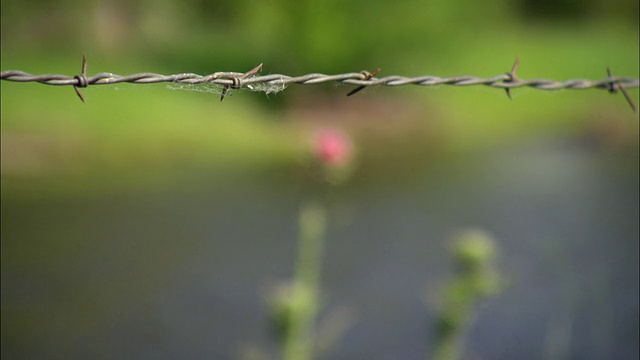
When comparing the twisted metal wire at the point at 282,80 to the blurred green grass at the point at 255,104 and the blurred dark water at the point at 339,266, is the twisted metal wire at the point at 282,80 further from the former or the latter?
the blurred green grass at the point at 255,104

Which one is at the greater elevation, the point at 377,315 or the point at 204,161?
the point at 377,315

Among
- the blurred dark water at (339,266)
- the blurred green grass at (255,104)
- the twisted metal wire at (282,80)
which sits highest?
the twisted metal wire at (282,80)

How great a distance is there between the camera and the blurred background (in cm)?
484

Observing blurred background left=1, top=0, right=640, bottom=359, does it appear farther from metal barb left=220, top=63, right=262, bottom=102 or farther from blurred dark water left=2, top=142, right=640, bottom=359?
metal barb left=220, top=63, right=262, bottom=102

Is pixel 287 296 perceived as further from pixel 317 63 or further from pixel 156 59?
pixel 156 59

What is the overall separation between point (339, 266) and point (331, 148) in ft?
13.1

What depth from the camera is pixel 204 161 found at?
380 inches

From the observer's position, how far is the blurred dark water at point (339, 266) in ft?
Result: 15.2

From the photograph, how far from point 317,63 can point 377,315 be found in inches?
271

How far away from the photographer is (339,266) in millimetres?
6145

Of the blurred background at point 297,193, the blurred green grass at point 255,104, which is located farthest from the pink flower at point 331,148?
the blurred green grass at point 255,104

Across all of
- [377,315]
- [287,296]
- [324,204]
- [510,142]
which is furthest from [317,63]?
[287,296]

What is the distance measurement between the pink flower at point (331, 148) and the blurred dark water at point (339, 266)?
49.7 inches

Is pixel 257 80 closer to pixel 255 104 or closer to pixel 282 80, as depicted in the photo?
pixel 282 80
